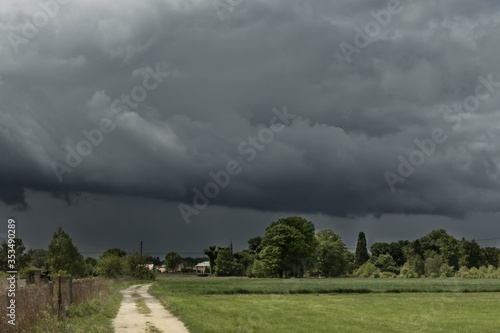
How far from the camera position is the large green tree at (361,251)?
179750 mm

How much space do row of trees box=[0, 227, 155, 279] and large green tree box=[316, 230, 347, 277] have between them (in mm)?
50726

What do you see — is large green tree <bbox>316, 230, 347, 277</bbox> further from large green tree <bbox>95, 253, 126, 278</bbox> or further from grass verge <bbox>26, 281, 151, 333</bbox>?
grass verge <bbox>26, 281, 151, 333</bbox>

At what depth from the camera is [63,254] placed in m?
69.0

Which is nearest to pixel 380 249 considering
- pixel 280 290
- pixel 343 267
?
pixel 343 267

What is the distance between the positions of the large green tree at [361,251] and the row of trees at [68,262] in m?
92.6

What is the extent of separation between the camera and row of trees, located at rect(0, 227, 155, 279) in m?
67.8

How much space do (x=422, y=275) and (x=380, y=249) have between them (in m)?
36.2

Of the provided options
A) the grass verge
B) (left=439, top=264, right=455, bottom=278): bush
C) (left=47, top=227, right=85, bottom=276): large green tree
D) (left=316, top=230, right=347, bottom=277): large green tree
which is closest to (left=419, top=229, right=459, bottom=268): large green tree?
(left=439, top=264, right=455, bottom=278): bush

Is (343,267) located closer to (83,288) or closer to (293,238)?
(293,238)

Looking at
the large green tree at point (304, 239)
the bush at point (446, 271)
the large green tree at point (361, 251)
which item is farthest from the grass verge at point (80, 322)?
the large green tree at point (361, 251)

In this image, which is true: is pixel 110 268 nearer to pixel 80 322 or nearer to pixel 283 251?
pixel 283 251

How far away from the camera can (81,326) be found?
1956 cm

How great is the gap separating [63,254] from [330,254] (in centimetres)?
8748

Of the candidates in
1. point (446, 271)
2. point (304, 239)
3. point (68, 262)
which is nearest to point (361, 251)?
point (446, 271)
